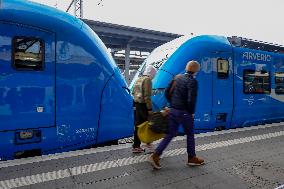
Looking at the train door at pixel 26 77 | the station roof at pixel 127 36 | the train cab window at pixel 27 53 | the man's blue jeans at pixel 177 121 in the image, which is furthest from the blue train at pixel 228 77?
the station roof at pixel 127 36

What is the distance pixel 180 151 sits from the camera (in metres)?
6.12

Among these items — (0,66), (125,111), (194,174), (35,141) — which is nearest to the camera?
(194,174)

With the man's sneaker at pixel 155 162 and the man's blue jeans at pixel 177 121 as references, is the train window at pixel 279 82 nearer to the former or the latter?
the man's blue jeans at pixel 177 121

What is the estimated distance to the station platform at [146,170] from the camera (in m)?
4.36

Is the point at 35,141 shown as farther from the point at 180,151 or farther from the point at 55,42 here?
the point at 180,151

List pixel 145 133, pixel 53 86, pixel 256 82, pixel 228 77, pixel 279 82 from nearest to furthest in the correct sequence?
pixel 145 133, pixel 53 86, pixel 228 77, pixel 256 82, pixel 279 82

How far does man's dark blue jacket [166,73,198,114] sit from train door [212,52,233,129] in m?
4.01

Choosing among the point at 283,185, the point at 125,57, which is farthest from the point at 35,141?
the point at 125,57

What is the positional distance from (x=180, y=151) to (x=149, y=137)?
830mm

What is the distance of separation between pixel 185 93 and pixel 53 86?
97.9 inches

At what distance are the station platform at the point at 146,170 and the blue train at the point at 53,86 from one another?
43cm

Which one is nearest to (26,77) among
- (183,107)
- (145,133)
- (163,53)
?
(145,133)

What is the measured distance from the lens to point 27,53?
5.71 meters

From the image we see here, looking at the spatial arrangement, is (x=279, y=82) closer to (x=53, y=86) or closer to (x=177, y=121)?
(x=177, y=121)
